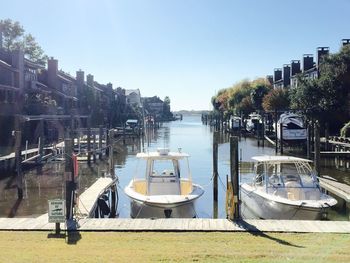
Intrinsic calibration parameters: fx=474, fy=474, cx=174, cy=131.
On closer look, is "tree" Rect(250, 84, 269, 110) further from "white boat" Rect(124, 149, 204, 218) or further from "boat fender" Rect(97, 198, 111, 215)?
"boat fender" Rect(97, 198, 111, 215)

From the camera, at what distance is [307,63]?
80.2 m

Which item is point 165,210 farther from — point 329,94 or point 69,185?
point 329,94

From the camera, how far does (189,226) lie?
14.5m

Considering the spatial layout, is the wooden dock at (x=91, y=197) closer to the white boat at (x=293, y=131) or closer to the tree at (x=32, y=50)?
the white boat at (x=293, y=131)

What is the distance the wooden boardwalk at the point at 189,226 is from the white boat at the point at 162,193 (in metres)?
3.92

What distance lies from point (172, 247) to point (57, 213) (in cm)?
398

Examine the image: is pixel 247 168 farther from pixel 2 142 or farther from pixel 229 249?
pixel 2 142

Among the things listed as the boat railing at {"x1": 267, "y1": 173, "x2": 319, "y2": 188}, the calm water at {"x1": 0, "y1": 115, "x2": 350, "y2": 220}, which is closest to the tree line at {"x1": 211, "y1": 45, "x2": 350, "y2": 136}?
the calm water at {"x1": 0, "y1": 115, "x2": 350, "y2": 220}

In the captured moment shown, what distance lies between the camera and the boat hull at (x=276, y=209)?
18297mm

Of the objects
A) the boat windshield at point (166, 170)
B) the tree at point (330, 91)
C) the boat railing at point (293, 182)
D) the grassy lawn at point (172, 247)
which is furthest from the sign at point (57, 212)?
the tree at point (330, 91)

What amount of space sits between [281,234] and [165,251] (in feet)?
12.6

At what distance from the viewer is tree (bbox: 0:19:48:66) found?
87125mm

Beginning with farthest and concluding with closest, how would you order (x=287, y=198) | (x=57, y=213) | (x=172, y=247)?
1. (x=287, y=198)
2. (x=57, y=213)
3. (x=172, y=247)

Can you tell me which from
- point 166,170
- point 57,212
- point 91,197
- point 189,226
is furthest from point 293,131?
point 57,212
